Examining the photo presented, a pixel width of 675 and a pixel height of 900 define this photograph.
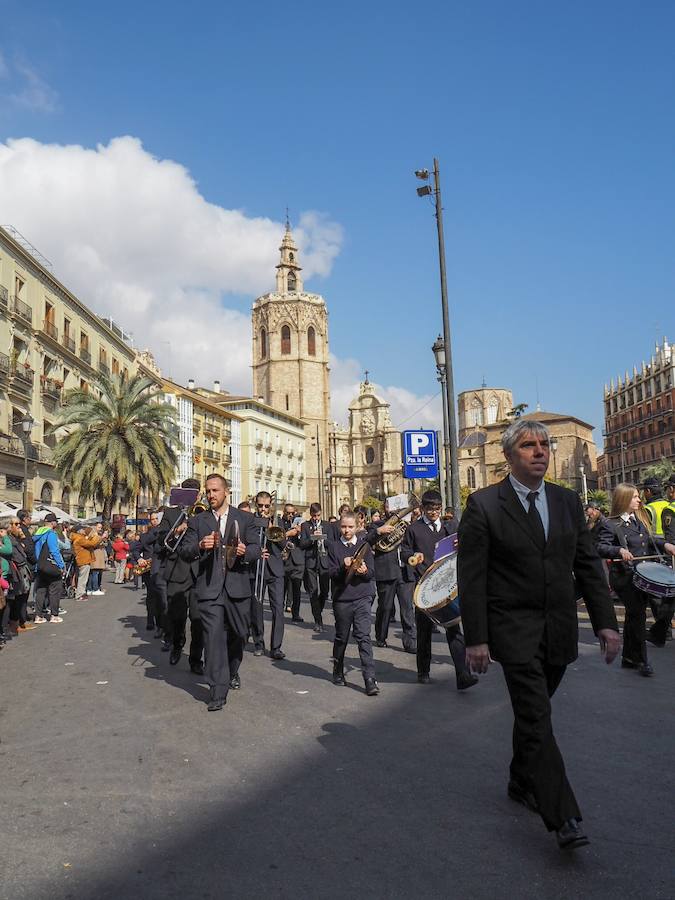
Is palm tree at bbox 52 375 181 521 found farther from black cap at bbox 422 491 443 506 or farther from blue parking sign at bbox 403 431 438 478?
black cap at bbox 422 491 443 506

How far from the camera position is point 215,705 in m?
6.38

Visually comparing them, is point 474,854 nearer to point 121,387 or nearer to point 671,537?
point 671,537

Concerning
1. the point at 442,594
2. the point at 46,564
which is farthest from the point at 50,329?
the point at 442,594

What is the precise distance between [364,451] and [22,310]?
250 ft

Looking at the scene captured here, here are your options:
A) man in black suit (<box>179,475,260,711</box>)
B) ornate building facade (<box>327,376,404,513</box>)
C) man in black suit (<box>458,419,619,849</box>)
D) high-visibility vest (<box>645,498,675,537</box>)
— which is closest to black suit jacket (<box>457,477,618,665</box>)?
man in black suit (<box>458,419,619,849</box>)

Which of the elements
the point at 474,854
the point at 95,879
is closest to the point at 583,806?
the point at 474,854

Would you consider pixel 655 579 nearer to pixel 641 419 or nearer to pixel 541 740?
pixel 541 740

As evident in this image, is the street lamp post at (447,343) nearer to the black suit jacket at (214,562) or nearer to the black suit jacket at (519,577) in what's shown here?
the black suit jacket at (214,562)

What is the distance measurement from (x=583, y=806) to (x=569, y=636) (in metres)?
1.07

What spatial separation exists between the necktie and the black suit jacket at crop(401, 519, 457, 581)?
5160 millimetres

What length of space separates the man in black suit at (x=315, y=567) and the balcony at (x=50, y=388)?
2642 centimetres

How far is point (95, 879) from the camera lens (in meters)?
3.28

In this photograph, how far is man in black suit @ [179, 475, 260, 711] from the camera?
6562 mm

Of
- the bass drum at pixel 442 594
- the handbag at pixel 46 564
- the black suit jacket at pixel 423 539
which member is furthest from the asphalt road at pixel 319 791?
the handbag at pixel 46 564
